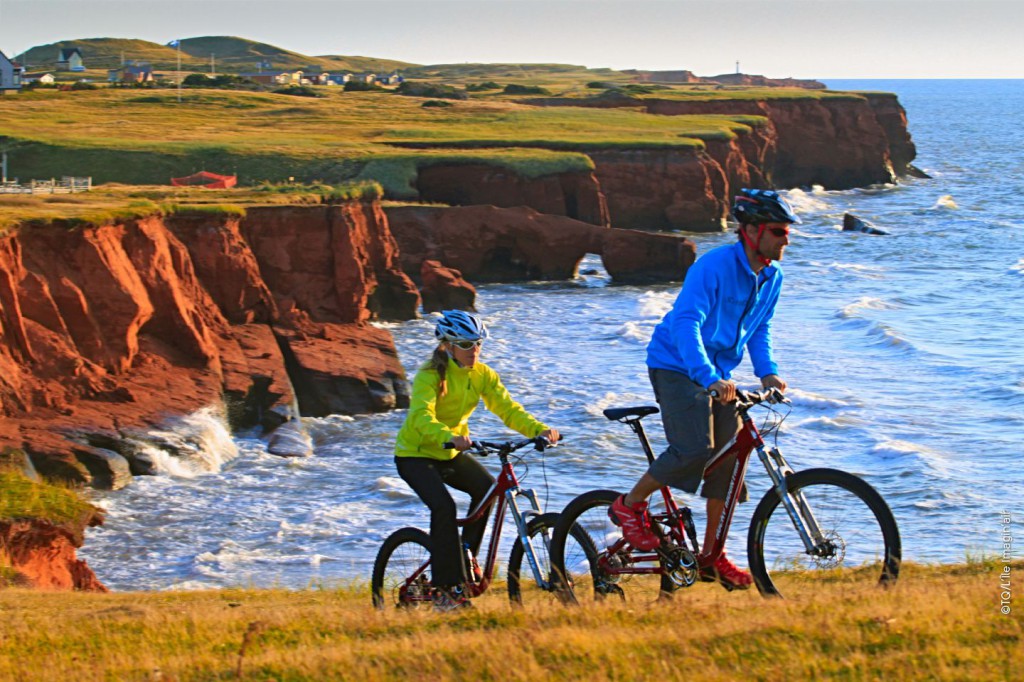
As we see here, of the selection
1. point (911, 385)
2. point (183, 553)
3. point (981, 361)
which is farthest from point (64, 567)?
point (981, 361)

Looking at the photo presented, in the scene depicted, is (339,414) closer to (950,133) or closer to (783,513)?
(783,513)

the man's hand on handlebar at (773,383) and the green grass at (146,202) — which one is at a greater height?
the man's hand on handlebar at (773,383)

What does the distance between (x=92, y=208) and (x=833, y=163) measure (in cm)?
7174

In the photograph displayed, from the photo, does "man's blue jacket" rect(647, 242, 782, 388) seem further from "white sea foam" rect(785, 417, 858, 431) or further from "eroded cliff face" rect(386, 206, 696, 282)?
"eroded cliff face" rect(386, 206, 696, 282)

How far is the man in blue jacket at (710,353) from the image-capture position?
7.65m

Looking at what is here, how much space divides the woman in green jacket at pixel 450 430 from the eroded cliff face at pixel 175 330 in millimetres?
12530

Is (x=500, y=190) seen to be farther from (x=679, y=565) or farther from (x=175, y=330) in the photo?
(x=679, y=565)

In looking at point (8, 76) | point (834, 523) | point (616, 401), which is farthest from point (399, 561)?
point (8, 76)

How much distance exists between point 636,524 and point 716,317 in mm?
1362

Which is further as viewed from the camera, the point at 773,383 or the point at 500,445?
the point at 500,445

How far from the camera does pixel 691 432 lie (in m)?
7.68

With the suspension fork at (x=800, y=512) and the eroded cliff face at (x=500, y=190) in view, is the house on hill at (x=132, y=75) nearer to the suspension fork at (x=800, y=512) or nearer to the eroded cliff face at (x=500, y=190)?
the eroded cliff face at (x=500, y=190)

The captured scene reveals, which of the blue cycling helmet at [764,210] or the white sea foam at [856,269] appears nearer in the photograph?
the blue cycling helmet at [764,210]

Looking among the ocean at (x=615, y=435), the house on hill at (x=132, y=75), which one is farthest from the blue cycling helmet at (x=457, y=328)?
the house on hill at (x=132, y=75)
